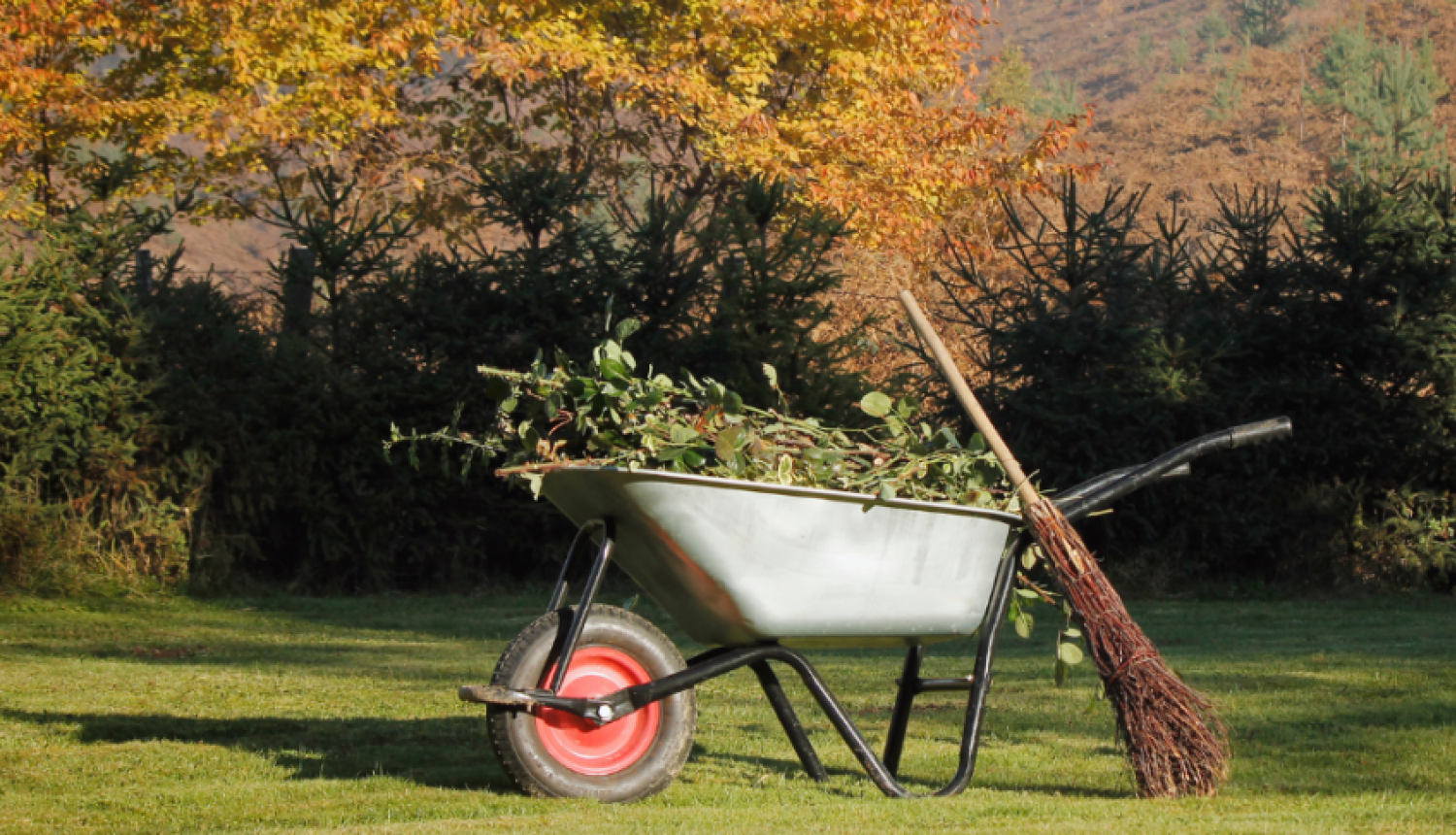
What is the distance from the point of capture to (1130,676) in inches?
143

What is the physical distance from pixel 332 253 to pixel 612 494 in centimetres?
777

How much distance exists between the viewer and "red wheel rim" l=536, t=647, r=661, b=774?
3633 millimetres

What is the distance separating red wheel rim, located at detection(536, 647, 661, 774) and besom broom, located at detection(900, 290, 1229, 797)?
44.7 inches

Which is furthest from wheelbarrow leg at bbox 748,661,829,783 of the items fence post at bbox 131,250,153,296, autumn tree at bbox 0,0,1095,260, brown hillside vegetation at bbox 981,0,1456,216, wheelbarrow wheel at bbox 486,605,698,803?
brown hillside vegetation at bbox 981,0,1456,216

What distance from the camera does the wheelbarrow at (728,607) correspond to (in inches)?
133

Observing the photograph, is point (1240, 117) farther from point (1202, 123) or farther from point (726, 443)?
point (726, 443)

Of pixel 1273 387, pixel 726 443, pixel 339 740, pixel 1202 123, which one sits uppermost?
pixel 1202 123

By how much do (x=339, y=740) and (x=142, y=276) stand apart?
7.09 meters

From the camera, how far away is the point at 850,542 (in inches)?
138

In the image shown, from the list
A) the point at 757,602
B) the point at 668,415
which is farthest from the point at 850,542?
the point at 668,415

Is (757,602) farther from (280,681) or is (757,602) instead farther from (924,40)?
(924,40)

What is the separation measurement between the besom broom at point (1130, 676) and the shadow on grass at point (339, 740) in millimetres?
1606

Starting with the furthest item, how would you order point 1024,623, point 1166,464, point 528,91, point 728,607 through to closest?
1. point 528,91
2. point 1024,623
3. point 1166,464
4. point 728,607

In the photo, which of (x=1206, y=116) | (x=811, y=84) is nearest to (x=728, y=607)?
(x=811, y=84)
